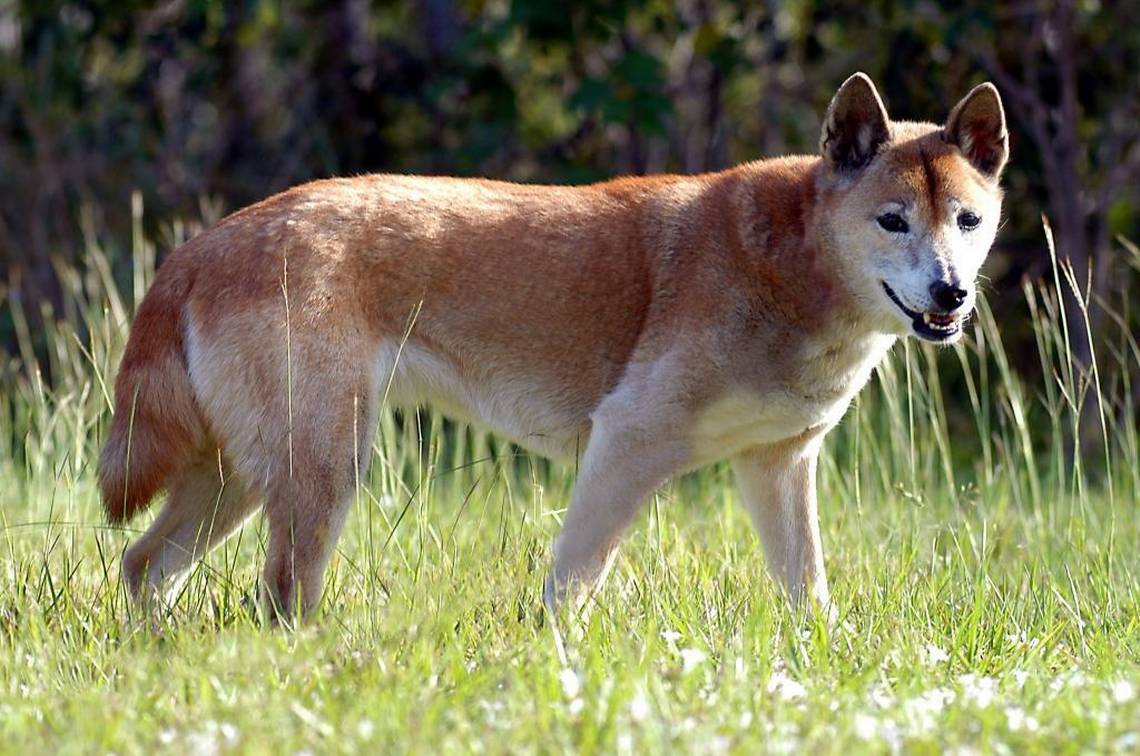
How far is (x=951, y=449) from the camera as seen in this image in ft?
26.6

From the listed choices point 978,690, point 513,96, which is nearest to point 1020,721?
point 978,690

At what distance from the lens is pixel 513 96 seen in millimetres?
8594

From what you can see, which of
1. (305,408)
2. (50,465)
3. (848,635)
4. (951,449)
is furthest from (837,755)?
(951,449)

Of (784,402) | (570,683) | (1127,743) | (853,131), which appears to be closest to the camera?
(1127,743)

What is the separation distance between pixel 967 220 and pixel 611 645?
5.13ft

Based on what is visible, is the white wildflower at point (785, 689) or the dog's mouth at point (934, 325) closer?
the white wildflower at point (785, 689)

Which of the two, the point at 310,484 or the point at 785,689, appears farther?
the point at 310,484

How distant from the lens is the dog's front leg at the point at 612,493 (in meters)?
4.17

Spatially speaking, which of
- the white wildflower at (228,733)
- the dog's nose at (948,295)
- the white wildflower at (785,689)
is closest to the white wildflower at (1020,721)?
the white wildflower at (785,689)

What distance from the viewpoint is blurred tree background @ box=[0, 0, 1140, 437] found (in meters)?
7.82

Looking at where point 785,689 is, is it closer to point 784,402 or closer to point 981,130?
point 784,402

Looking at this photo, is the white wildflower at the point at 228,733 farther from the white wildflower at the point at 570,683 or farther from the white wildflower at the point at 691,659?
the white wildflower at the point at 691,659

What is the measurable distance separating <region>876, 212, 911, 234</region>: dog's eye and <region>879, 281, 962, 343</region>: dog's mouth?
209 mm

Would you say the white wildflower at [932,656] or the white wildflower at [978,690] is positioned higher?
the white wildflower at [978,690]
